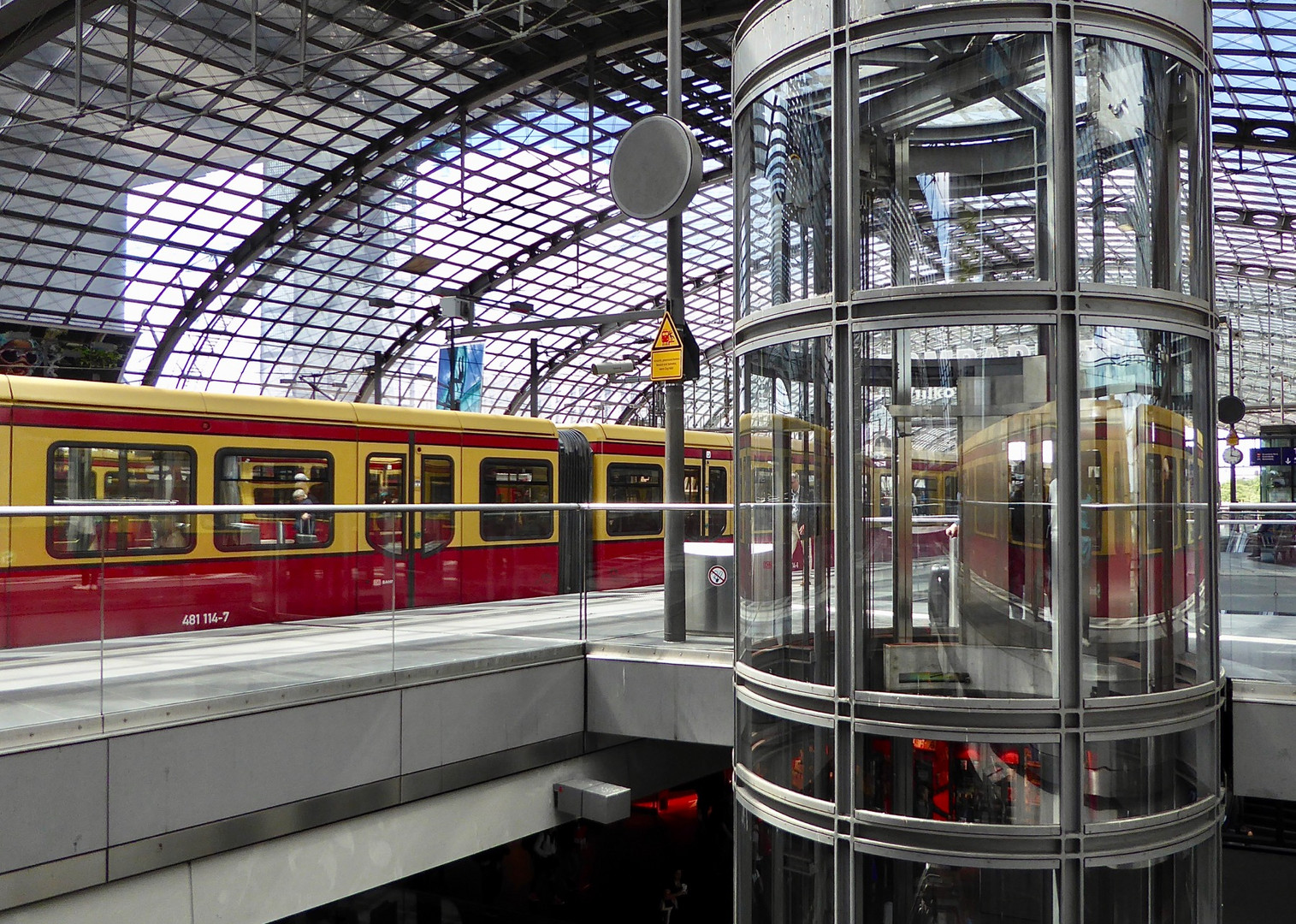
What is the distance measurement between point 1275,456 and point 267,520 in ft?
116

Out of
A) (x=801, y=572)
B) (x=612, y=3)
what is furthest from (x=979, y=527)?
(x=612, y=3)

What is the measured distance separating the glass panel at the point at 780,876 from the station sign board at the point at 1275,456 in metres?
33.8

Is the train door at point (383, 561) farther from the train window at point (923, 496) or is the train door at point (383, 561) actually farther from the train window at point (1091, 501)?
the train window at point (1091, 501)

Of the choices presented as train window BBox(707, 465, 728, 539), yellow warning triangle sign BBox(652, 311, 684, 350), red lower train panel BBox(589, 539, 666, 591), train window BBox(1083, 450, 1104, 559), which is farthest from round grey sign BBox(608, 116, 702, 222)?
train window BBox(707, 465, 728, 539)

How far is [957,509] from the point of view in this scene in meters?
5.36

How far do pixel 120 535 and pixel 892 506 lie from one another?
16.1ft

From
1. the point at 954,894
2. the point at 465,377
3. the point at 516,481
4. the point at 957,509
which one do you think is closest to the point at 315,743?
the point at 954,894

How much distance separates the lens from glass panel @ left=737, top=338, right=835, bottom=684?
5750 mm

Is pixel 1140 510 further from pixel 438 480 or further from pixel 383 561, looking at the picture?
pixel 438 480

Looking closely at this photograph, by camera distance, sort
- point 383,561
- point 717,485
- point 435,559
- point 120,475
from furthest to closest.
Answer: point 717,485 → point 120,475 → point 435,559 → point 383,561

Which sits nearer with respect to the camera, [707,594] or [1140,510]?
[1140,510]

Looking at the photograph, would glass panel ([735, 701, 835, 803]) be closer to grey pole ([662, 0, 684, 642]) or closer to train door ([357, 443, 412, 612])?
train door ([357, 443, 412, 612])

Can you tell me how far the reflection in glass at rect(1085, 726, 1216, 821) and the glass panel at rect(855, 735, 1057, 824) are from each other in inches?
9.3

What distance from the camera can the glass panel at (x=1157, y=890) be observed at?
17.4 feet
